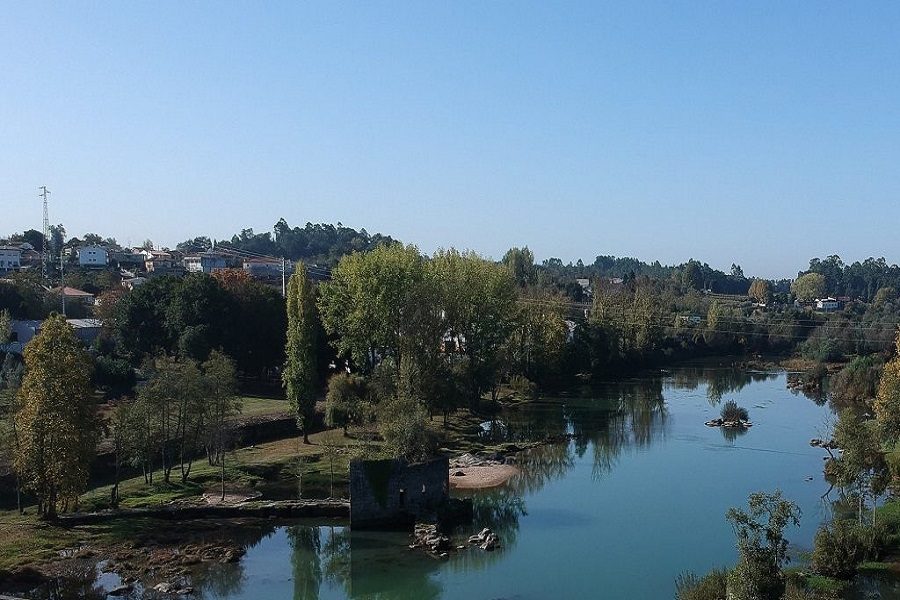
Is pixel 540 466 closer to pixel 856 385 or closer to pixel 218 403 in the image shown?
pixel 218 403

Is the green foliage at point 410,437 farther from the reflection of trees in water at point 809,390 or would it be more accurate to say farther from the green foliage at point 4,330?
the reflection of trees in water at point 809,390

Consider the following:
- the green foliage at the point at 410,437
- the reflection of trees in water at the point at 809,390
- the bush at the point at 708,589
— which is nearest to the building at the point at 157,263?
the reflection of trees in water at the point at 809,390

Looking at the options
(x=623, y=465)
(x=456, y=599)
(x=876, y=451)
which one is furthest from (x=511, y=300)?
(x=456, y=599)

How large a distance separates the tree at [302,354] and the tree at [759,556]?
92.3 ft

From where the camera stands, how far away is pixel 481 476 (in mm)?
38688

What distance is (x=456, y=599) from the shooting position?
2448cm

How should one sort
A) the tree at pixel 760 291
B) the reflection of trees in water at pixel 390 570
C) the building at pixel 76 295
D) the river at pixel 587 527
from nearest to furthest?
the reflection of trees in water at pixel 390 570
the river at pixel 587 527
the building at pixel 76 295
the tree at pixel 760 291

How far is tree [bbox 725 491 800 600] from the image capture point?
18562mm

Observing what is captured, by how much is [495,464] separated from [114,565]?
773 inches

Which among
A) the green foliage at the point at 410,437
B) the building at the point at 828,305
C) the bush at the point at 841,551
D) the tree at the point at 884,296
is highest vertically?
the tree at the point at 884,296

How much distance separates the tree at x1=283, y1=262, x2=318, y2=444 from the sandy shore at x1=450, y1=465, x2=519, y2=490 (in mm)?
9154

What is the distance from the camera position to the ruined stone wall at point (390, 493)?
100 feet

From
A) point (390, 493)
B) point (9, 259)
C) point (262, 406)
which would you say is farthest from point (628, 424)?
point (9, 259)

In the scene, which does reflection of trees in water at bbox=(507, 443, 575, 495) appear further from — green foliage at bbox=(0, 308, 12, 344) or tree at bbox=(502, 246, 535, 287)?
tree at bbox=(502, 246, 535, 287)
